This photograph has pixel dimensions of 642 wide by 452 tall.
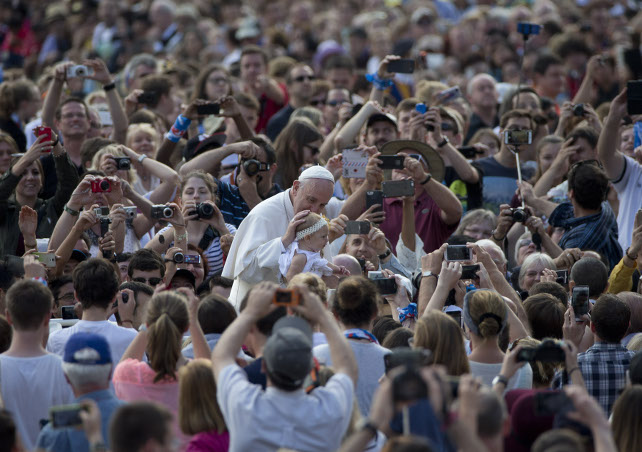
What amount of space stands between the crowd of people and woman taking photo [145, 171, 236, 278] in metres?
0.02

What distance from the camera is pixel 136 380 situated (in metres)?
5.35

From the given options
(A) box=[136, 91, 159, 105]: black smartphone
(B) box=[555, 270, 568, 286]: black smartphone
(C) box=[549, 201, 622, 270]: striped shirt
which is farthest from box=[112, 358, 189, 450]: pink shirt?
(A) box=[136, 91, 159, 105]: black smartphone

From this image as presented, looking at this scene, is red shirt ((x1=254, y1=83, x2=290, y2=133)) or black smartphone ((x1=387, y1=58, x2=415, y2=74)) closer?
black smartphone ((x1=387, y1=58, x2=415, y2=74))

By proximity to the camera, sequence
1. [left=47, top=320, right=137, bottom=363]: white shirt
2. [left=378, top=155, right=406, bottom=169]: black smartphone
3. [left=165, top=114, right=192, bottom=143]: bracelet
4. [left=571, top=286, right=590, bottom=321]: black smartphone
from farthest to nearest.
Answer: [left=165, top=114, right=192, bottom=143]: bracelet < [left=378, top=155, right=406, bottom=169]: black smartphone < [left=571, top=286, right=590, bottom=321]: black smartphone < [left=47, top=320, right=137, bottom=363]: white shirt

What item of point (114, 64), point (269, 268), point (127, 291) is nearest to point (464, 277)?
point (269, 268)

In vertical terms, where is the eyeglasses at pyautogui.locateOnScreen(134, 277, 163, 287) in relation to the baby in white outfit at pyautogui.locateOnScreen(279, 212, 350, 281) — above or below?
below

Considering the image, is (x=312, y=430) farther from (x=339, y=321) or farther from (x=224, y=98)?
(x=224, y=98)

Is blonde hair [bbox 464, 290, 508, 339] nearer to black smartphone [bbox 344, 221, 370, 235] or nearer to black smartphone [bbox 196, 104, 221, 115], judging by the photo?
black smartphone [bbox 344, 221, 370, 235]

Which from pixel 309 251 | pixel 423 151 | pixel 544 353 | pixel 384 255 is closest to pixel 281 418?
pixel 544 353

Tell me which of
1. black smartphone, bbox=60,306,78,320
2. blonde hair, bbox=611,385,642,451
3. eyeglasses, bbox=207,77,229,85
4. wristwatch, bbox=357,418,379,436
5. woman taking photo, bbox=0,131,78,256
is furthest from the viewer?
eyeglasses, bbox=207,77,229,85

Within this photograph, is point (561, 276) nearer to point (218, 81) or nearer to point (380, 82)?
point (380, 82)

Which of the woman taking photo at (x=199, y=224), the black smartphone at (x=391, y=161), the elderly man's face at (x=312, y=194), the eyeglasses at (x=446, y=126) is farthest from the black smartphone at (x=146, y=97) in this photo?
the elderly man's face at (x=312, y=194)

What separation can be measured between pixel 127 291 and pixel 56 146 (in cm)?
211

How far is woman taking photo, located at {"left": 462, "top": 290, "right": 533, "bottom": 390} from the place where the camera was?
5.79 meters
